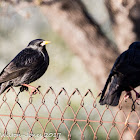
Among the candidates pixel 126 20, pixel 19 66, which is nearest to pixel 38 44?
A: pixel 19 66

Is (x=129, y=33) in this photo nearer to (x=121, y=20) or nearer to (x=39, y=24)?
(x=121, y=20)

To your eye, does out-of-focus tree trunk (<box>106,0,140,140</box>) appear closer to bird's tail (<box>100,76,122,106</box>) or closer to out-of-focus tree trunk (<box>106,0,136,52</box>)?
out-of-focus tree trunk (<box>106,0,136,52</box>)

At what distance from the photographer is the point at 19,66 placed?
214 inches

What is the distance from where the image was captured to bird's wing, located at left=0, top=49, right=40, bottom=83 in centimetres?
535

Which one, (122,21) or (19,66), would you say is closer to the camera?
(19,66)

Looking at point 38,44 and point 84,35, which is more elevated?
point 84,35

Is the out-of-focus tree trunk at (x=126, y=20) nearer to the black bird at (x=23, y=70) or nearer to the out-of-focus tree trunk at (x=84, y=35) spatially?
the out-of-focus tree trunk at (x=84, y=35)

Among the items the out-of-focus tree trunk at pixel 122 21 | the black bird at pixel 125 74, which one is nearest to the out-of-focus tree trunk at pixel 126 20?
the out-of-focus tree trunk at pixel 122 21

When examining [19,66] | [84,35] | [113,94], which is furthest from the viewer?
[84,35]

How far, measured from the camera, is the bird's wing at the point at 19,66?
535 cm

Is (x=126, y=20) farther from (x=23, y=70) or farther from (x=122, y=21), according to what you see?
(x=23, y=70)

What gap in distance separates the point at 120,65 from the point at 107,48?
13.8 ft

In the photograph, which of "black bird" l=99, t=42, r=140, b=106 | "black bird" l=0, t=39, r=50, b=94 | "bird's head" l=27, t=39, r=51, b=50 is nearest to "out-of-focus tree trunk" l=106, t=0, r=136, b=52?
"bird's head" l=27, t=39, r=51, b=50

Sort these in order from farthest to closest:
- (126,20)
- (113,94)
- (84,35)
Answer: (84,35)
(126,20)
(113,94)
